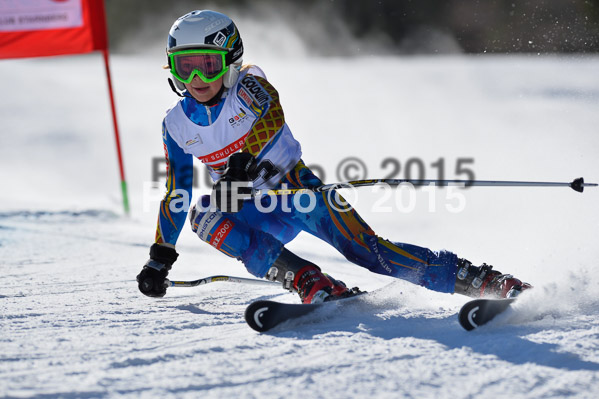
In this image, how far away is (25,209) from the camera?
6.52 m

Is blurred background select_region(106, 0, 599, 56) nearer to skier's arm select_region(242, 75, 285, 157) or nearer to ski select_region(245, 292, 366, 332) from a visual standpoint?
skier's arm select_region(242, 75, 285, 157)

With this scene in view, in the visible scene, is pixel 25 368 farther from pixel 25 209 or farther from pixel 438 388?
pixel 25 209

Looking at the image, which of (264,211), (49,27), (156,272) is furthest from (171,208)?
(49,27)

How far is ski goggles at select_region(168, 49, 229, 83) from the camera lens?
312 centimetres

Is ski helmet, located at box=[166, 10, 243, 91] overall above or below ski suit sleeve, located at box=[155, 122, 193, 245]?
Result: above

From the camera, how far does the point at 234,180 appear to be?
114 inches

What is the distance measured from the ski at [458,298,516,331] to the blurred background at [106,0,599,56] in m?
13.5

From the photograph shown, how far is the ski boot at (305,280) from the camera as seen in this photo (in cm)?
296

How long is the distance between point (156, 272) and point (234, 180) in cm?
63

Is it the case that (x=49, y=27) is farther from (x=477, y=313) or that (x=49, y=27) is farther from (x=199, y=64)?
(x=477, y=313)

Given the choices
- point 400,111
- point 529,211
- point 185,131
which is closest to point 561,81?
point 400,111

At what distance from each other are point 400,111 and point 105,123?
582 centimetres

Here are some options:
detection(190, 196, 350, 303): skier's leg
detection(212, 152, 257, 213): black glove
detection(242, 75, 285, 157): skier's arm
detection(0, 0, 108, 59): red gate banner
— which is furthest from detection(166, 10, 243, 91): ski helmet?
detection(0, 0, 108, 59): red gate banner

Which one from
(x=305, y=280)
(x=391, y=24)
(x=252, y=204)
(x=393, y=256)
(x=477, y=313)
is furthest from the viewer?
(x=391, y=24)
